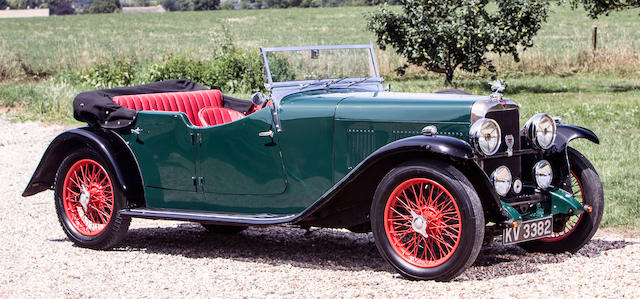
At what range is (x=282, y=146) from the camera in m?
5.43

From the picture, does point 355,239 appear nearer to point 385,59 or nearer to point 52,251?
point 52,251

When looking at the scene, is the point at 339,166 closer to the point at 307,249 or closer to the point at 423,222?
the point at 423,222

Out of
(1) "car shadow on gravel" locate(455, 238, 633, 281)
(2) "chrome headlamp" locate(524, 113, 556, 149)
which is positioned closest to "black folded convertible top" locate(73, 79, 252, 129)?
(1) "car shadow on gravel" locate(455, 238, 633, 281)

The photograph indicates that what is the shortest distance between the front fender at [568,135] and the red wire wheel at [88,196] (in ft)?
10.9

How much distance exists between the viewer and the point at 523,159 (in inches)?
217

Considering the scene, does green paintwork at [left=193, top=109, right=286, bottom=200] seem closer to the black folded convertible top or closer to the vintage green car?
the vintage green car

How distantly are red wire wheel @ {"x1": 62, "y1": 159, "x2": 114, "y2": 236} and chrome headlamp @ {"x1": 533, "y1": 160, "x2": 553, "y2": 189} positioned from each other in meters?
3.13

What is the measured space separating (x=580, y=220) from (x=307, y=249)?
2.01m

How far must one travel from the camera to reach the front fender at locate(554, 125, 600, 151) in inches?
218

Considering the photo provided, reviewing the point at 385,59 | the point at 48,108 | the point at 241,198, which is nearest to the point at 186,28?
the point at 385,59

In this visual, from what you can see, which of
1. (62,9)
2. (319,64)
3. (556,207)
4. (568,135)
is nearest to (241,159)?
(319,64)

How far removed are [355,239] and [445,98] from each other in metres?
1.84

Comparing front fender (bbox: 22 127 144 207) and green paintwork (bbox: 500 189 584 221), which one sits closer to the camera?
green paintwork (bbox: 500 189 584 221)

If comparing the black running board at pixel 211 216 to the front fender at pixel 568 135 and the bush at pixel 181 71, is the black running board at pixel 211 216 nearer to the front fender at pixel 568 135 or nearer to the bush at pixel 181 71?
the front fender at pixel 568 135
